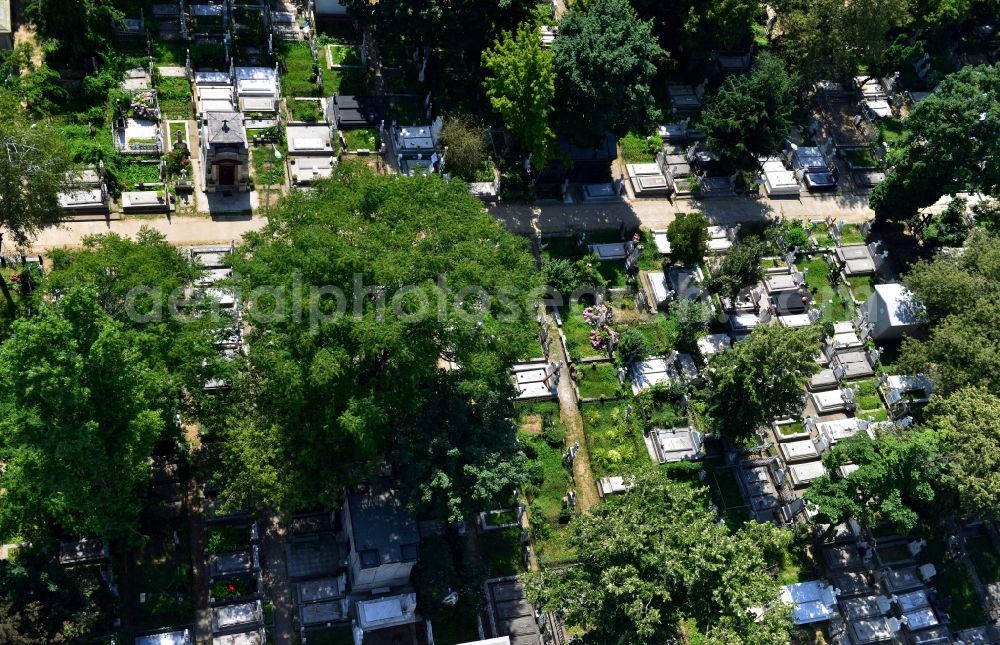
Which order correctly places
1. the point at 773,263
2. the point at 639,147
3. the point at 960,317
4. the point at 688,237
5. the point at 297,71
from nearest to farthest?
the point at 960,317, the point at 688,237, the point at 297,71, the point at 773,263, the point at 639,147

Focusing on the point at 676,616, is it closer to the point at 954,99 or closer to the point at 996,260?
the point at 996,260

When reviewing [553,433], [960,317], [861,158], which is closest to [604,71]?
[553,433]

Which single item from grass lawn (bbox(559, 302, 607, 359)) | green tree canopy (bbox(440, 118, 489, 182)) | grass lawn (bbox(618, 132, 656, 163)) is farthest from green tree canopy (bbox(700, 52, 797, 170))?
green tree canopy (bbox(440, 118, 489, 182))

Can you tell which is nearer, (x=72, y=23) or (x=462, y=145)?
(x=72, y=23)

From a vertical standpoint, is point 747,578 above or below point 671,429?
below

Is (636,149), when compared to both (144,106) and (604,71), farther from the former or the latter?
(144,106)

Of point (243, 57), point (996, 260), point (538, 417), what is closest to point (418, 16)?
point (243, 57)

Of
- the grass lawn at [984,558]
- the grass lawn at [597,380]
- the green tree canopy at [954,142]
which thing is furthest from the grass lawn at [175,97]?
the grass lawn at [984,558]
